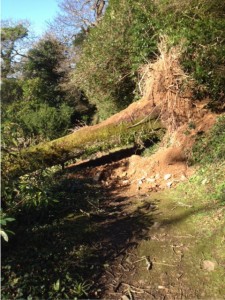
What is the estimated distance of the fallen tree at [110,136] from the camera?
7.16 metres

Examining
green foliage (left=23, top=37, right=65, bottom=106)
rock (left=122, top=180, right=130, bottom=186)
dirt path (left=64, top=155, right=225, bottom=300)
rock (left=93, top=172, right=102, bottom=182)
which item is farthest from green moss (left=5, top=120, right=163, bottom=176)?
green foliage (left=23, top=37, right=65, bottom=106)

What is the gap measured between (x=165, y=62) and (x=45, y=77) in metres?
13.0

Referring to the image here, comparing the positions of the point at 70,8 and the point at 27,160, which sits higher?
the point at 70,8

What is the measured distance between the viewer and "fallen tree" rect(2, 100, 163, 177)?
716cm

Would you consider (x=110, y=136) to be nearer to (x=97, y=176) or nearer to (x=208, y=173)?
(x=97, y=176)

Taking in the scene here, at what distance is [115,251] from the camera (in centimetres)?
427

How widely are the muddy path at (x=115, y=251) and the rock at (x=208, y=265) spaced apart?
0.4 inches

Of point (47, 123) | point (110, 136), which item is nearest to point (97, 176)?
point (110, 136)

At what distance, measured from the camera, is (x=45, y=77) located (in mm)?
18953

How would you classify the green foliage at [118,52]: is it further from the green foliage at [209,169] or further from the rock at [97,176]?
the green foliage at [209,169]

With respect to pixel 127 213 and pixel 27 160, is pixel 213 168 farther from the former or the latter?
pixel 27 160

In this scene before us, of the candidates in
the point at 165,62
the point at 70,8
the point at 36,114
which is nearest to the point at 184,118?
the point at 165,62

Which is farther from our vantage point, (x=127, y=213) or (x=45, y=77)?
(x=45, y=77)

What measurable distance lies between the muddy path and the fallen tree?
128cm
